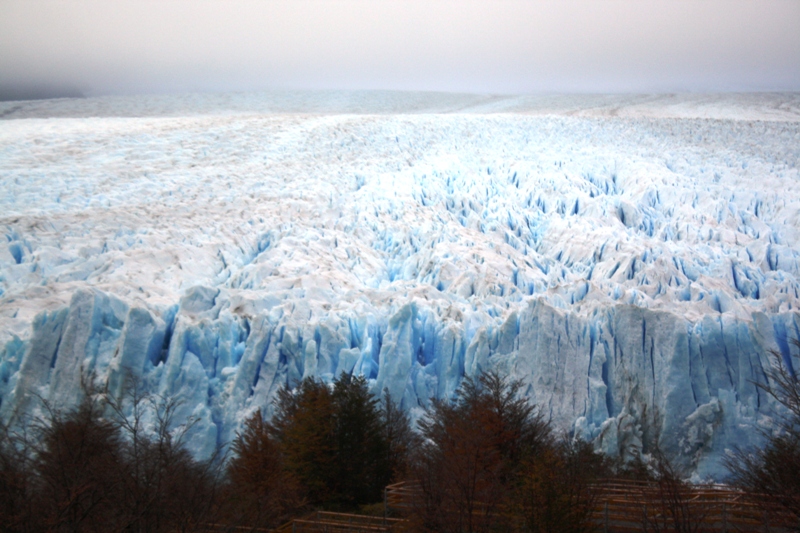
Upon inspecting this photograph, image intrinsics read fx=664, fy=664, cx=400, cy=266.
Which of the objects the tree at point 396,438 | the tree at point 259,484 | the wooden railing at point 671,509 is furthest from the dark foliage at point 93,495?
the tree at point 396,438

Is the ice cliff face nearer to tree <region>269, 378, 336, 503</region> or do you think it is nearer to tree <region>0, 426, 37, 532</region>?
tree <region>269, 378, 336, 503</region>

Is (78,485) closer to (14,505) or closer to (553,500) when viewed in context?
(14,505)

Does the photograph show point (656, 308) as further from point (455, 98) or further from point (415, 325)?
point (455, 98)

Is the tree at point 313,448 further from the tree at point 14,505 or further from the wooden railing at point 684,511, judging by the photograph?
the tree at point 14,505

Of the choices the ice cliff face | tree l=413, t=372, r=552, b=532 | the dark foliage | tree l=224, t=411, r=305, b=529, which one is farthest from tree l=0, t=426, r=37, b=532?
the ice cliff face

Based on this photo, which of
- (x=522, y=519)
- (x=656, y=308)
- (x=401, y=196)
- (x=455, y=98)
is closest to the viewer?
(x=522, y=519)

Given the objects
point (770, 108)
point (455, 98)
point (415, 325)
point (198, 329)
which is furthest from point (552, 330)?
point (455, 98)
